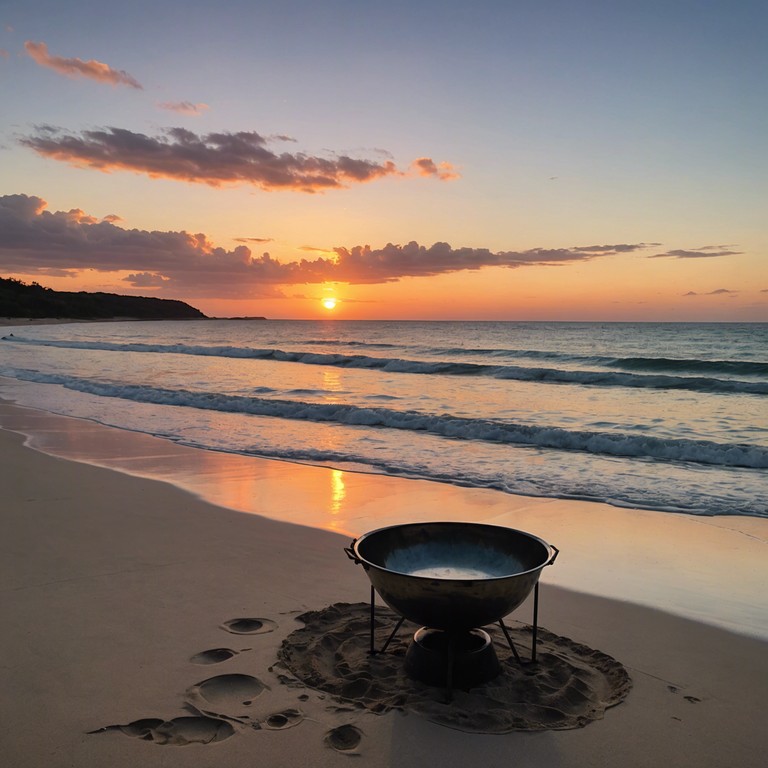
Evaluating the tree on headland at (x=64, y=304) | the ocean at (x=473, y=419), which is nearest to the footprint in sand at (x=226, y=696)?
the ocean at (x=473, y=419)

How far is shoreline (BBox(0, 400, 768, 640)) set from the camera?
15.9ft

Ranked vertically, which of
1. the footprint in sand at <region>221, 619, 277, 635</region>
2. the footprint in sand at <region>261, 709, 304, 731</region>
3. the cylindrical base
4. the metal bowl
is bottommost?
the footprint in sand at <region>221, 619, 277, 635</region>

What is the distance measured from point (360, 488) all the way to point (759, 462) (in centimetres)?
647

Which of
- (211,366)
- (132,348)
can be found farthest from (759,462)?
(132,348)

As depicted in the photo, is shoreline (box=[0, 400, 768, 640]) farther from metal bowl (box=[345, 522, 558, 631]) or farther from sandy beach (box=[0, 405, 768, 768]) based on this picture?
metal bowl (box=[345, 522, 558, 631])

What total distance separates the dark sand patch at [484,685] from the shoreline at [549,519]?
1.24 meters

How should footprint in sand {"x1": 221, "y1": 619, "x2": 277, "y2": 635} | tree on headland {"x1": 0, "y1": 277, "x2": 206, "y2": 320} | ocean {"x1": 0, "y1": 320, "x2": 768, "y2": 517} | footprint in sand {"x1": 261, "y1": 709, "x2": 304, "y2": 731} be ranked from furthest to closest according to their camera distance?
tree on headland {"x1": 0, "y1": 277, "x2": 206, "y2": 320}, ocean {"x1": 0, "y1": 320, "x2": 768, "y2": 517}, footprint in sand {"x1": 221, "y1": 619, "x2": 277, "y2": 635}, footprint in sand {"x1": 261, "y1": 709, "x2": 304, "y2": 731}

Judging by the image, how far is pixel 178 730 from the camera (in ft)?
9.50

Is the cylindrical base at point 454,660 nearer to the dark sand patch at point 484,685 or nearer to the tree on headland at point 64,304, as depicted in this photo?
the dark sand patch at point 484,685

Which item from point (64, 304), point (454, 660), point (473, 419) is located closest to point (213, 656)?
point (454, 660)

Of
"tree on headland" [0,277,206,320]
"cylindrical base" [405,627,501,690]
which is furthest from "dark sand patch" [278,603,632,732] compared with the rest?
"tree on headland" [0,277,206,320]

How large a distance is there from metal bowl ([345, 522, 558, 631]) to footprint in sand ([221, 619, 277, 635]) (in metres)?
0.92

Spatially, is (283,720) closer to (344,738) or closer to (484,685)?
(344,738)

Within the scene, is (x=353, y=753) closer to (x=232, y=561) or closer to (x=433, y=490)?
(x=232, y=561)
